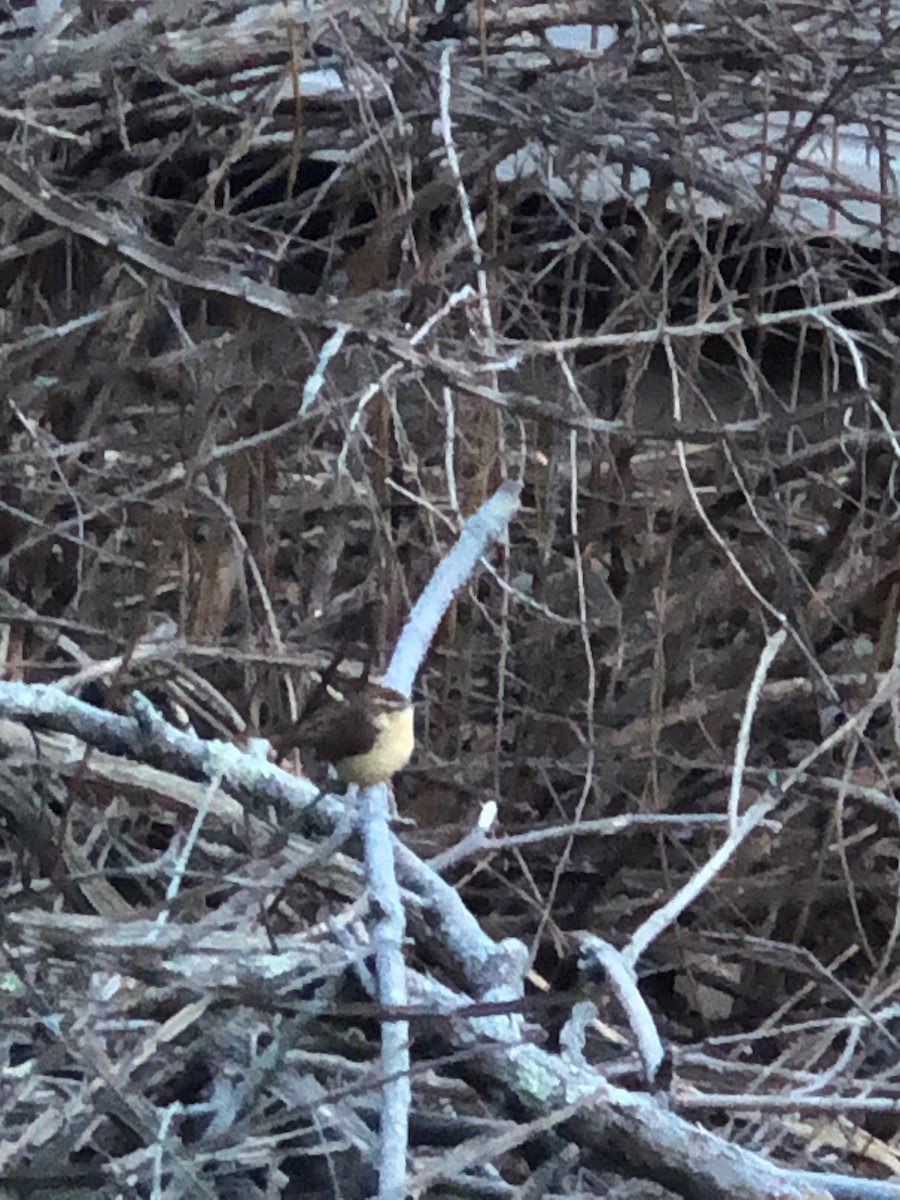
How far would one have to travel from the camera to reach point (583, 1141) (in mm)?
873

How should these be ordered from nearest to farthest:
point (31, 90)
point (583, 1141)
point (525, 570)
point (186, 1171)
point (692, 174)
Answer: point (186, 1171) < point (583, 1141) < point (31, 90) < point (692, 174) < point (525, 570)

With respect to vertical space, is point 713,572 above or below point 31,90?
below

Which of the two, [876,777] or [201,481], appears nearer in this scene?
[201,481]

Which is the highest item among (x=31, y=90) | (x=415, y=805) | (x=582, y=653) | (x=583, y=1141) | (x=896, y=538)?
(x=31, y=90)

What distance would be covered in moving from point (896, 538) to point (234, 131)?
1273 millimetres

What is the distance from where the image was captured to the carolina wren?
919 mm

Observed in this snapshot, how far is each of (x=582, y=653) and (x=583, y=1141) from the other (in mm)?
1338

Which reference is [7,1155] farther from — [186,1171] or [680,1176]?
[680,1176]

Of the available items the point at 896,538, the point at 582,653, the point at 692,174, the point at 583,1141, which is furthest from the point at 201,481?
the point at 583,1141

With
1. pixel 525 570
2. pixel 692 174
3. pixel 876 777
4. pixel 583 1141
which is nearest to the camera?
pixel 583 1141

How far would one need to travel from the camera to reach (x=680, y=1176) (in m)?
0.84

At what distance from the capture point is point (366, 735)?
36.2 inches

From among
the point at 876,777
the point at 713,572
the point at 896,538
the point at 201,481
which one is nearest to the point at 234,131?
the point at 201,481

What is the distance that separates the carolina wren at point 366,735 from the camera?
0.92m
